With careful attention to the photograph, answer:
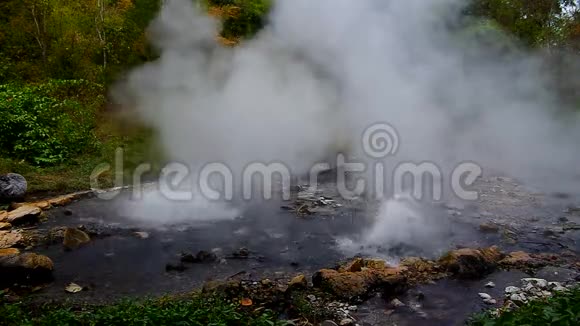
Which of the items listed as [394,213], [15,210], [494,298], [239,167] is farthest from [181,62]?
[494,298]

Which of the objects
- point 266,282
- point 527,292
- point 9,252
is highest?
point 9,252

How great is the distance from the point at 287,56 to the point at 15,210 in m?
8.12

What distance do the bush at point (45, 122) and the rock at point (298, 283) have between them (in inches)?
303

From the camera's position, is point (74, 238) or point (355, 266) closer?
point (355, 266)

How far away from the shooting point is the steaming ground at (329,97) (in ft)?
41.1

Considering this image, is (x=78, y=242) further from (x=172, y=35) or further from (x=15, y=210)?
(x=172, y=35)

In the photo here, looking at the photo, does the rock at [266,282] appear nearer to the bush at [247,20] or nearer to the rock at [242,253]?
the rock at [242,253]

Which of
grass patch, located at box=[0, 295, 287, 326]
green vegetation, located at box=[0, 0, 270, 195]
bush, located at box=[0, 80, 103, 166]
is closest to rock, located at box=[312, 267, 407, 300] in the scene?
grass patch, located at box=[0, 295, 287, 326]

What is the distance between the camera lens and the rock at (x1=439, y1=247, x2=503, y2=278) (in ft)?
21.5

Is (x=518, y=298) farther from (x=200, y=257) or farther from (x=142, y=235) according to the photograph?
(x=142, y=235)

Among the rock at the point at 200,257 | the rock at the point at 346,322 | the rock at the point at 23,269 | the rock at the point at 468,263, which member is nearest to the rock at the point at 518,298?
the rock at the point at 468,263

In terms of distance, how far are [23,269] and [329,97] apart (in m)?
9.05

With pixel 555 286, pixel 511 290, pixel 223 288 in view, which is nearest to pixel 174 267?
pixel 223 288

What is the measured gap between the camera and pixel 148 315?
4.59 meters
